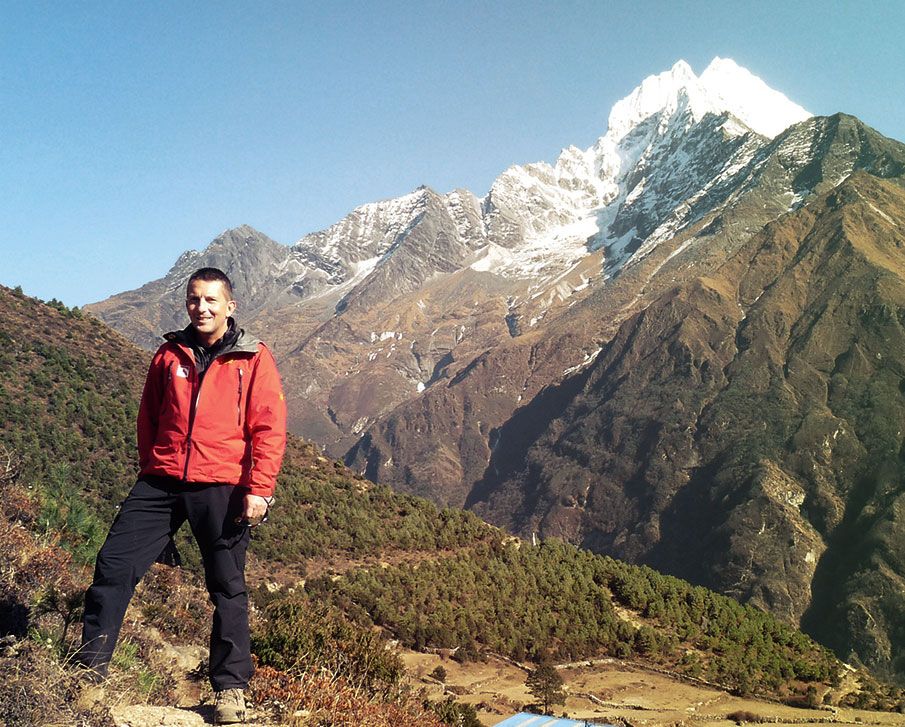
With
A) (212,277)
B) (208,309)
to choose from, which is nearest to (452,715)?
(208,309)

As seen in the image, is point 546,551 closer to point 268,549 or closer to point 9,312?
point 268,549

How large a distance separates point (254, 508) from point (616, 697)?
18557 mm

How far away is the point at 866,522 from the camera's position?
114 m

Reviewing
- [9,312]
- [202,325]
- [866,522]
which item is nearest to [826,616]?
[866,522]

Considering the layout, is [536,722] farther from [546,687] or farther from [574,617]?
[574,617]

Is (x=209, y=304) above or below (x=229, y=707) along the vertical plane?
above

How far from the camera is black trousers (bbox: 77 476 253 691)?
572cm

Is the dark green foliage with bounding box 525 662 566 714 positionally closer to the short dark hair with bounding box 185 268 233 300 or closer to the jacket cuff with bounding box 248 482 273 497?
the jacket cuff with bounding box 248 482 273 497

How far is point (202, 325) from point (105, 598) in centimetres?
232

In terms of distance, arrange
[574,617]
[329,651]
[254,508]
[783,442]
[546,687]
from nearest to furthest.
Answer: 1. [254,508]
2. [329,651]
3. [546,687]
4. [574,617]
5. [783,442]

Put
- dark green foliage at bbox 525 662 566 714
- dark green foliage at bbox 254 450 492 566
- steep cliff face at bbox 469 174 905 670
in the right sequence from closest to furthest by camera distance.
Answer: dark green foliage at bbox 525 662 566 714
dark green foliage at bbox 254 450 492 566
steep cliff face at bbox 469 174 905 670

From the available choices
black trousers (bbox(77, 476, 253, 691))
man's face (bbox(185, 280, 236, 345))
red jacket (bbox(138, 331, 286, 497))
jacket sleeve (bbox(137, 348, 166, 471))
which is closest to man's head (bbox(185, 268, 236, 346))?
man's face (bbox(185, 280, 236, 345))

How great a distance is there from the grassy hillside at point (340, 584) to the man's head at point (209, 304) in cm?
281

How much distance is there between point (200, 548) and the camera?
583cm
